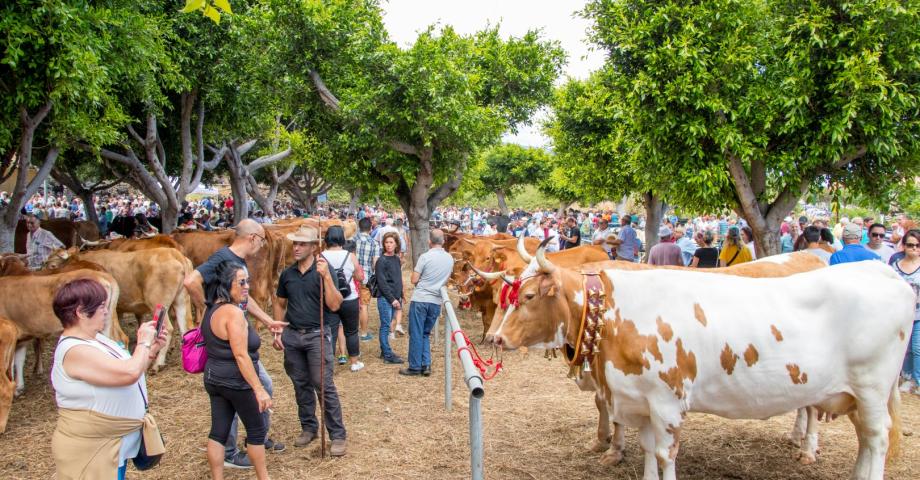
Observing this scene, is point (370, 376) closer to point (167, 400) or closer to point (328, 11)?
point (167, 400)

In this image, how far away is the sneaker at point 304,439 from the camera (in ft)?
19.1

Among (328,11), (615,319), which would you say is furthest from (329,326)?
(328,11)

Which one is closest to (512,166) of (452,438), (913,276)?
(913,276)

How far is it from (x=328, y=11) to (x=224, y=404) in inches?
362

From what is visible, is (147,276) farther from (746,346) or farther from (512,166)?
(512,166)

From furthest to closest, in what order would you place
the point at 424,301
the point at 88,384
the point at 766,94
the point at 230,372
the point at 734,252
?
1. the point at 734,252
2. the point at 766,94
3. the point at 424,301
4. the point at 230,372
5. the point at 88,384

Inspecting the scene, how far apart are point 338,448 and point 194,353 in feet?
5.50

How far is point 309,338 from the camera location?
5633 mm

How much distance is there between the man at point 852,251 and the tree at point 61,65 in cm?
1034

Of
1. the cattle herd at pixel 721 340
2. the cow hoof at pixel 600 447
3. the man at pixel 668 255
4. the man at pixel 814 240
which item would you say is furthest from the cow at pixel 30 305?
the man at pixel 814 240

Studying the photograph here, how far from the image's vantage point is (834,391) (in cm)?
434

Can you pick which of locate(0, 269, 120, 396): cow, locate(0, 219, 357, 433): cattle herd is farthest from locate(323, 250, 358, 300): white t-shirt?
locate(0, 269, 120, 396): cow

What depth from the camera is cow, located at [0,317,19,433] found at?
613 cm

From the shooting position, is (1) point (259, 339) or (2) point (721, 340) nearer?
(2) point (721, 340)
